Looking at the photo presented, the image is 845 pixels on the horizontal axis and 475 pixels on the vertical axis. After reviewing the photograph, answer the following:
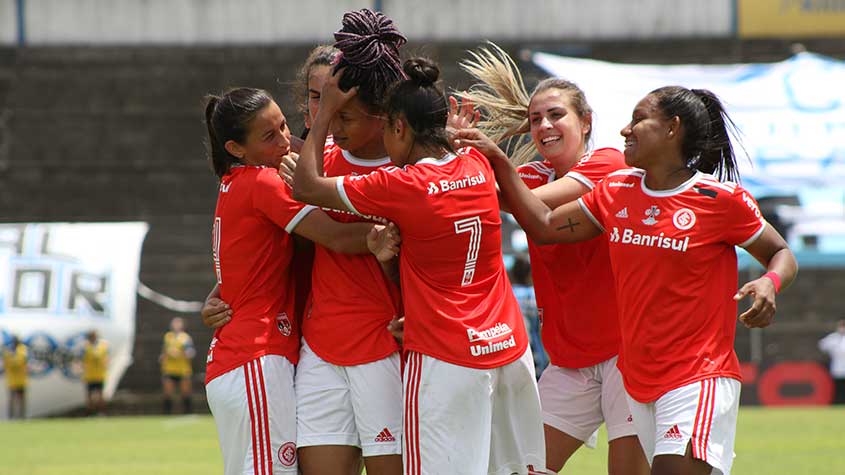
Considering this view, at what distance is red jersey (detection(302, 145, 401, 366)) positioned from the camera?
4.52 m

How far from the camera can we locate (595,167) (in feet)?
16.8

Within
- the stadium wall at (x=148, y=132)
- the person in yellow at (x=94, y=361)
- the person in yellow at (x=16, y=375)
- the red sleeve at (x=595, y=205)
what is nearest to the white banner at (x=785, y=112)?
the stadium wall at (x=148, y=132)

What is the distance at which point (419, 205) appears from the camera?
4289 mm

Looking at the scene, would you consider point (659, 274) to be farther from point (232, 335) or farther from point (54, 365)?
point (54, 365)

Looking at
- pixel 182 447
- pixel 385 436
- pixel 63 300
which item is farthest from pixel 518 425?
pixel 63 300

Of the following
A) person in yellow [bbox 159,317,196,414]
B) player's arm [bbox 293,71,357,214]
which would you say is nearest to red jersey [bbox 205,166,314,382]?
player's arm [bbox 293,71,357,214]

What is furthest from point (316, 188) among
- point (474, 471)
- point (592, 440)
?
point (592, 440)

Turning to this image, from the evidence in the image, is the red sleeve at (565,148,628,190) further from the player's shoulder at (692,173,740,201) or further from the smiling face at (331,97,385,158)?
the smiling face at (331,97,385,158)

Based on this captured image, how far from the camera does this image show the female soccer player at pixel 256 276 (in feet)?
14.8

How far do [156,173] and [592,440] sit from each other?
2016cm

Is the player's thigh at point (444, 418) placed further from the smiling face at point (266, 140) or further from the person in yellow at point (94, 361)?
the person in yellow at point (94, 361)

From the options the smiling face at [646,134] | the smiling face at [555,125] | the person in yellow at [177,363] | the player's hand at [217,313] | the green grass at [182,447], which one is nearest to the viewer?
the smiling face at [646,134]

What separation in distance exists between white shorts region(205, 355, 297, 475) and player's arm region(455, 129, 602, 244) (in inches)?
44.0

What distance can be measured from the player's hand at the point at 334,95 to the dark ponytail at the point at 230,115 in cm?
39
